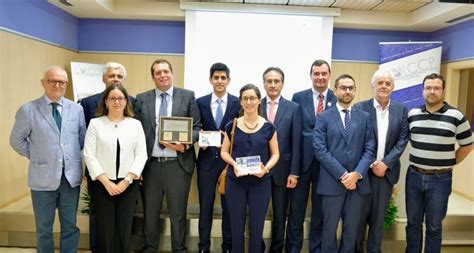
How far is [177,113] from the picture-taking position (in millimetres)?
2857

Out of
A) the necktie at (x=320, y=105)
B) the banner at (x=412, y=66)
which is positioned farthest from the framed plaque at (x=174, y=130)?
the banner at (x=412, y=66)

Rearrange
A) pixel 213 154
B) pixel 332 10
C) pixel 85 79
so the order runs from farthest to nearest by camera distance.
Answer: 1. pixel 332 10
2. pixel 85 79
3. pixel 213 154

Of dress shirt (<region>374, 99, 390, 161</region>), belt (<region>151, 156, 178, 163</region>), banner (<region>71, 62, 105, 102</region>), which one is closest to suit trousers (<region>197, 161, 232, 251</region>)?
belt (<region>151, 156, 178, 163</region>)

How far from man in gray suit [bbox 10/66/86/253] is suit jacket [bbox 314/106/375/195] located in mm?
1786

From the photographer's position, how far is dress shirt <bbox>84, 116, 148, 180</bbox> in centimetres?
253

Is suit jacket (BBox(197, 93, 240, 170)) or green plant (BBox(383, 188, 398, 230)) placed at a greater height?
suit jacket (BBox(197, 93, 240, 170))

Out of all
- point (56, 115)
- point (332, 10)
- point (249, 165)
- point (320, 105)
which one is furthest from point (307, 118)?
point (332, 10)

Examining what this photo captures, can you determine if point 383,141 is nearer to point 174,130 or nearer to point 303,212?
point 303,212

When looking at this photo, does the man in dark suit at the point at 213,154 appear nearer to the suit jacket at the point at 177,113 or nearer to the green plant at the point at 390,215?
the suit jacket at the point at 177,113

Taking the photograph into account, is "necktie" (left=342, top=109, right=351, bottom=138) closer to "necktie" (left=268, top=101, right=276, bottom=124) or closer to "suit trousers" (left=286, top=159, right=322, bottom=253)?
"suit trousers" (left=286, top=159, right=322, bottom=253)

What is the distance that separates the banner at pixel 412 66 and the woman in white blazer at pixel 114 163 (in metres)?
4.74

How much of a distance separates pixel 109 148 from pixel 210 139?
0.73 metres

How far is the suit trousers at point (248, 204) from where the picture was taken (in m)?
2.65

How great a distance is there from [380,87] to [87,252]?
2.85m
